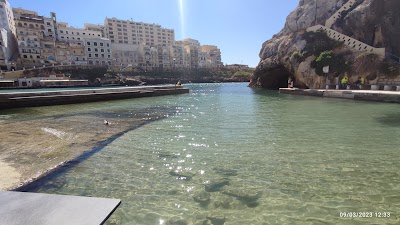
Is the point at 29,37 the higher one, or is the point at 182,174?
the point at 29,37

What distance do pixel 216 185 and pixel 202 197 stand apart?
687 millimetres

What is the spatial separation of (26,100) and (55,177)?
77.3 ft

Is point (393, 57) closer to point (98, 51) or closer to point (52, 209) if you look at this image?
point (52, 209)

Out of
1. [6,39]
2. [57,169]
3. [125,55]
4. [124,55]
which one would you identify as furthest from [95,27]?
[57,169]

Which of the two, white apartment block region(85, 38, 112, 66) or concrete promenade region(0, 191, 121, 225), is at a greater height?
white apartment block region(85, 38, 112, 66)

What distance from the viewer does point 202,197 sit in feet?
17.3

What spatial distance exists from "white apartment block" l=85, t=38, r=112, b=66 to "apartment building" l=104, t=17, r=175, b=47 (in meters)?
25.3

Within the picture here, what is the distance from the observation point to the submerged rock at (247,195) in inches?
199

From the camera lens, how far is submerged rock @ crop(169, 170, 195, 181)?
20.6 feet

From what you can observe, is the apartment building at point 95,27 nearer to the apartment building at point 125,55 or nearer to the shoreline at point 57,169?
the apartment building at point 125,55

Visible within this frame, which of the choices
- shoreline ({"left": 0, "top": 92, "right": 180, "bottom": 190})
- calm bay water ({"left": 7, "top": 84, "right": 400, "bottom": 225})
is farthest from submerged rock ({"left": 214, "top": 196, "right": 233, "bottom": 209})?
shoreline ({"left": 0, "top": 92, "right": 180, "bottom": 190})

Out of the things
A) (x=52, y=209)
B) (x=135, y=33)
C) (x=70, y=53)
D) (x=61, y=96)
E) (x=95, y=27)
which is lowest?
(x=52, y=209)

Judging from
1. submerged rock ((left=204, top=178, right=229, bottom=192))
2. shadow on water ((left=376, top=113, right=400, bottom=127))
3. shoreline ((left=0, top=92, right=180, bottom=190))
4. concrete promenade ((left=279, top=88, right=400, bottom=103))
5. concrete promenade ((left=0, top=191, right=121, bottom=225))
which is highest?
concrete promenade ((left=0, top=191, right=121, bottom=225))

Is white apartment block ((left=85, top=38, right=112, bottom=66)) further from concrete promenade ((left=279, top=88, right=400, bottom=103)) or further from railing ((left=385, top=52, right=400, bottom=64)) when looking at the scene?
railing ((left=385, top=52, right=400, bottom=64))
